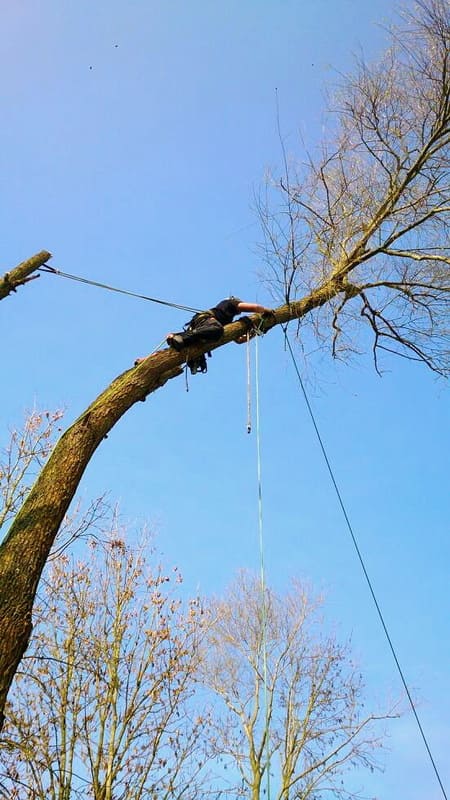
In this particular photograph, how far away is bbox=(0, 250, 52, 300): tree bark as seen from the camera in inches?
171

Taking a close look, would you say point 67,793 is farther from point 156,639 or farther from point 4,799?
point 156,639

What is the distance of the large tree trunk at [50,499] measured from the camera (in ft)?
8.94

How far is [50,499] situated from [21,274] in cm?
191

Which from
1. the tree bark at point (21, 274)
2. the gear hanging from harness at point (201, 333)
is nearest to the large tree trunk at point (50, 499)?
the gear hanging from harness at point (201, 333)

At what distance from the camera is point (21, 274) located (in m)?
4.45

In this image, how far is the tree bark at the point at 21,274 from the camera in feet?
14.3

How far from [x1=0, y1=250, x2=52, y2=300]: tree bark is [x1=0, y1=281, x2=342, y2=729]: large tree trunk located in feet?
3.59

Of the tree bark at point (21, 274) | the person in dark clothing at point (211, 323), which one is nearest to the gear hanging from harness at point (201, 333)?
the person in dark clothing at point (211, 323)

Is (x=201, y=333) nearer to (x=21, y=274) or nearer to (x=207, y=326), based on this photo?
(x=207, y=326)

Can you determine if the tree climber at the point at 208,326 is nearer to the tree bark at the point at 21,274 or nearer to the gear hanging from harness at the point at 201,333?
the gear hanging from harness at the point at 201,333

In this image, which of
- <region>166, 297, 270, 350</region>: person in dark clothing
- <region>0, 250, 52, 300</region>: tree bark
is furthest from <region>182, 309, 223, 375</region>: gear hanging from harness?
<region>0, 250, 52, 300</region>: tree bark

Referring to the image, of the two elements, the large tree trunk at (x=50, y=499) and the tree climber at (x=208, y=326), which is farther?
the tree climber at (x=208, y=326)

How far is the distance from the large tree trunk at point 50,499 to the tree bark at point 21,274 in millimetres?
1093

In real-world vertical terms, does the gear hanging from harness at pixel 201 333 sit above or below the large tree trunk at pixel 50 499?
above
